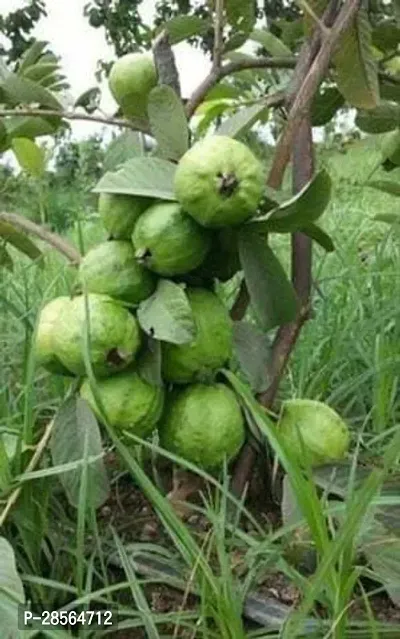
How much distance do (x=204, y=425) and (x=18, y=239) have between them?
47 cm

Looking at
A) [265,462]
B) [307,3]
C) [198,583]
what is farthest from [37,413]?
[307,3]

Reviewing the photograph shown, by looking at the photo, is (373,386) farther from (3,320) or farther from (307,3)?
(3,320)

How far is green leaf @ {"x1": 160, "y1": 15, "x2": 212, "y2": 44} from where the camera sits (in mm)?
1086

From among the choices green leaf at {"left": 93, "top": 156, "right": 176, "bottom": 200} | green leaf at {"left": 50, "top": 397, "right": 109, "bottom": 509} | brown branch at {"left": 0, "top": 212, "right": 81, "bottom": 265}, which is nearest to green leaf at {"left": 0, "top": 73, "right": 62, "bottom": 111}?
brown branch at {"left": 0, "top": 212, "right": 81, "bottom": 265}

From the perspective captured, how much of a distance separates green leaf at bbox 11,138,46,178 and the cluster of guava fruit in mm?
500

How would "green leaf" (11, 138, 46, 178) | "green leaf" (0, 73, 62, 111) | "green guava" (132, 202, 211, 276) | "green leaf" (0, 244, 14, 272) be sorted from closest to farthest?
1. "green guava" (132, 202, 211, 276)
2. "green leaf" (0, 73, 62, 111)
3. "green leaf" (0, 244, 14, 272)
4. "green leaf" (11, 138, 46, 178)

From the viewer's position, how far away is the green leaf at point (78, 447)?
0.90 m

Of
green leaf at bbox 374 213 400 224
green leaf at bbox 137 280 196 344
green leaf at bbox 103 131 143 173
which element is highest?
green leaf at bbox 103 131 143 173

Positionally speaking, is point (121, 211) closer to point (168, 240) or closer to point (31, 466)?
point (168, 240)

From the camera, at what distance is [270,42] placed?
48.0 inches

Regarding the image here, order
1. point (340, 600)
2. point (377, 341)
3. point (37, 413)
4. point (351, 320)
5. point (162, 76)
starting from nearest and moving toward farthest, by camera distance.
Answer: point (340, 600), point (162, 76), point (37, 413), point (377, 341), point (351, 320)

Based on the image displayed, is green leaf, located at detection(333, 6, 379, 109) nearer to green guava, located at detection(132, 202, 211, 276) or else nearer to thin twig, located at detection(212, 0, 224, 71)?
thin twig, located at detection(212, 0, 224, 71)

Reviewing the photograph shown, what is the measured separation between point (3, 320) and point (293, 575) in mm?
857

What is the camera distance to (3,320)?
1589 millimetres
